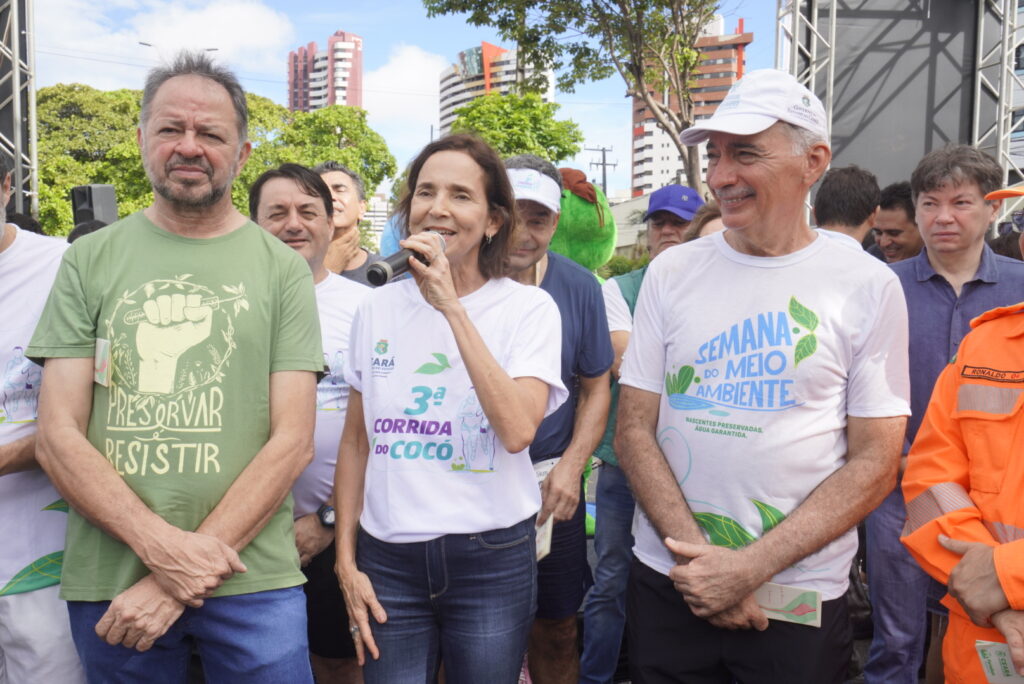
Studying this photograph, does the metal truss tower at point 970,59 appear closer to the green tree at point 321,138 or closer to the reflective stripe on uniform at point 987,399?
the reflective stripe on uniform at point 987,399

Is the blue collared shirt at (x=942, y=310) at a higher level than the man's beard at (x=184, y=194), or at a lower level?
lower

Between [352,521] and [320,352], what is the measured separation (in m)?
Result: 0.46

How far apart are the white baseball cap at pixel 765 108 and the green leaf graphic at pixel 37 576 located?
6.62ft

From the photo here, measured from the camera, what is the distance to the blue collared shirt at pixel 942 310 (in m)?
3.27

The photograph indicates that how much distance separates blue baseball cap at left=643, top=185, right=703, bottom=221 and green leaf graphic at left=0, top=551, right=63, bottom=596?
9.01 feet

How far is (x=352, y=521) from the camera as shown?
2.19m

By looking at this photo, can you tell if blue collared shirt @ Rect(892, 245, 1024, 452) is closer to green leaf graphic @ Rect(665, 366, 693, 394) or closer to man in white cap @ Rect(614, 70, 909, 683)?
man in white cap @ Rect(614, 70, 909, 683)

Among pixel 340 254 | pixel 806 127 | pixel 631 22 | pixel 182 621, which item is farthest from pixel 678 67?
pixel 182 621

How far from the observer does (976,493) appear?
186 centimetres

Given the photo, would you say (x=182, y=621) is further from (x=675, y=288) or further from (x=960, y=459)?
(x=960, y=459)

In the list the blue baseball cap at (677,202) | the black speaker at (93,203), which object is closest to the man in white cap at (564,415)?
the blue baseball cap at (677,202)

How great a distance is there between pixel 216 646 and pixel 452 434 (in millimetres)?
795

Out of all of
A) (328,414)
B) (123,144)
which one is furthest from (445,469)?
(123,144)

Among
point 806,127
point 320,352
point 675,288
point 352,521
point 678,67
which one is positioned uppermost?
point 678,67
